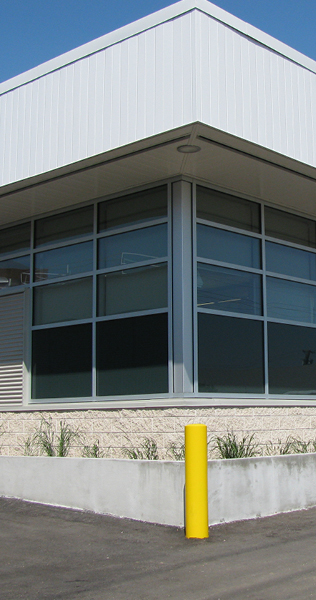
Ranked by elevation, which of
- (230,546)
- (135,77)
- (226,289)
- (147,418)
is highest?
(135,77)

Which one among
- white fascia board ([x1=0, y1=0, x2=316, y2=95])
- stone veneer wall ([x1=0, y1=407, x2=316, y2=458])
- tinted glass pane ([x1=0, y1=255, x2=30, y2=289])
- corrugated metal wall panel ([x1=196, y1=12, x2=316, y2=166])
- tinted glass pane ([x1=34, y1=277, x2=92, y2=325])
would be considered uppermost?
white fascia board ([x1=0, y1=0, x2=316, y2=95])

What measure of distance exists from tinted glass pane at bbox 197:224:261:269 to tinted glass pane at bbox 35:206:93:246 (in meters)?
2.16

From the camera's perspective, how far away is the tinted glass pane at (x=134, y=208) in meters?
10.7

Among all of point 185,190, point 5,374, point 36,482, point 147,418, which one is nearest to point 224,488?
point 147,418

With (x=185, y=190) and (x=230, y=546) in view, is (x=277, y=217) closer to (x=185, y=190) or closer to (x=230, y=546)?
(x=185, y=190)

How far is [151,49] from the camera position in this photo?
9344 millimetres

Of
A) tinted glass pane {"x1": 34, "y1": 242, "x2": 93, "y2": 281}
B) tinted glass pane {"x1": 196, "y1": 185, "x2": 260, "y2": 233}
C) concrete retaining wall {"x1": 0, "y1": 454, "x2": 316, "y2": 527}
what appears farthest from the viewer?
tinted glass pane {"x1": 34, "y1": 242, "x2": 93, "y2": 281}

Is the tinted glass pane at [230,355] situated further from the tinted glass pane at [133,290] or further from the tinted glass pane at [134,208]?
the tinted glass pane at [134,208]

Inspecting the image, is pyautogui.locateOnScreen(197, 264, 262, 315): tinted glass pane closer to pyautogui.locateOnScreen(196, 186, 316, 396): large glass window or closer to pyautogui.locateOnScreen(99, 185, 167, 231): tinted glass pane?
pyautogui.locateOnScreen(196, 186, 316, 396): large glass window

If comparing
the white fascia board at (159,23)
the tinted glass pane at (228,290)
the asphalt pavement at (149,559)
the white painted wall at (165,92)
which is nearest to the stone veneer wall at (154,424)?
the asphalt pavement at (149,559)

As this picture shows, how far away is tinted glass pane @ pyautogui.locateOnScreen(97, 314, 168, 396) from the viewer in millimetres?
10188

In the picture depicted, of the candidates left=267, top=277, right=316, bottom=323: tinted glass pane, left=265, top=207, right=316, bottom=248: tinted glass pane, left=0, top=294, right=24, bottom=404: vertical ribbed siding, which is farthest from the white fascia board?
left=0, top=294, right=24, bottom=404: vertical ribbed siding

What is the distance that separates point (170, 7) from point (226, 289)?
14.1 ft

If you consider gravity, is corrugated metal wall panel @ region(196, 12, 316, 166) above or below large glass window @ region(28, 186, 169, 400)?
above
